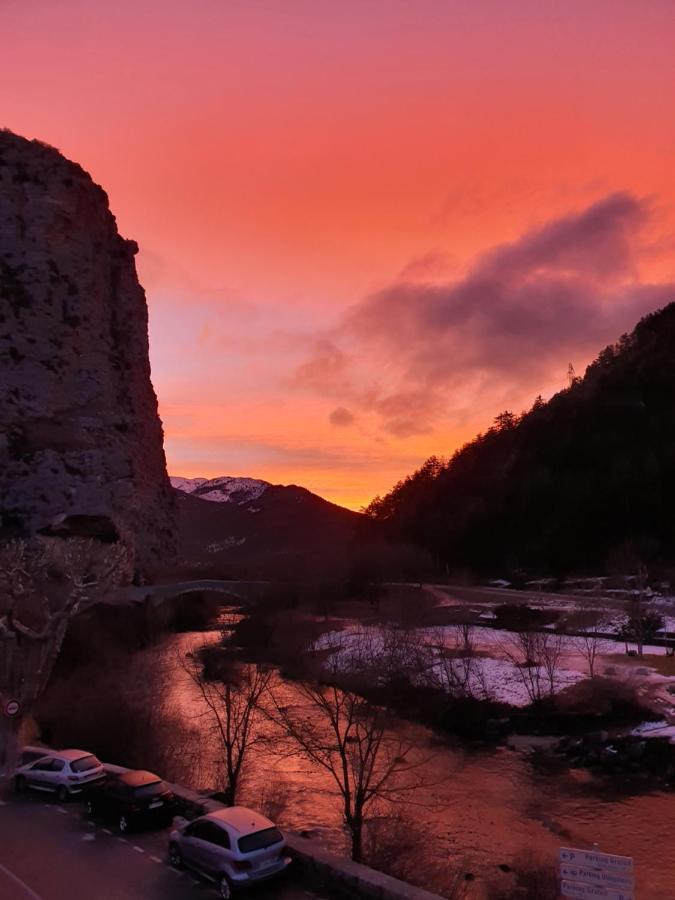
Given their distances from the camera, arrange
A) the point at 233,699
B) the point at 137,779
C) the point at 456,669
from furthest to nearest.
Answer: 1. the point at 456,669
2. the point at 233,699
3. the point at 137,779

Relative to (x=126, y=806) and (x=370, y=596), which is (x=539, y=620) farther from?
(x=126, y=806)

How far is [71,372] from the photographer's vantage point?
210ft

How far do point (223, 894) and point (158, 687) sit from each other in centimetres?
2379

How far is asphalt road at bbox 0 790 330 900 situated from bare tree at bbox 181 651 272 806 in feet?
15.9

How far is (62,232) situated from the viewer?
66.9 m

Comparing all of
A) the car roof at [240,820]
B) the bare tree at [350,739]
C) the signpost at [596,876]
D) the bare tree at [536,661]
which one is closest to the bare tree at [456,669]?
the bare tree at [536,661]

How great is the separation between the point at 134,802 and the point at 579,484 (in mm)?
95070

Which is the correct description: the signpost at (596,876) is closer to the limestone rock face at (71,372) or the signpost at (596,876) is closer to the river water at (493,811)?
the river water at (493,811)

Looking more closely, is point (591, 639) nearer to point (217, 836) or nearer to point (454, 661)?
point (454, 661)

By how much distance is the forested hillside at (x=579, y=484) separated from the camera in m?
92.1

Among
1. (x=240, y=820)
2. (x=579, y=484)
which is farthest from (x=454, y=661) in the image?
(x=579, y=484)

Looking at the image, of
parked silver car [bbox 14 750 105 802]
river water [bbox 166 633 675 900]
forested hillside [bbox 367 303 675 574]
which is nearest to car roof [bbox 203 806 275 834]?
river water [bbox 166 633 675 900]

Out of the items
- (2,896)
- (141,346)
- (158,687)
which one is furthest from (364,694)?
(141,346)

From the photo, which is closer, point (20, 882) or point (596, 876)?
point (596, 876)
